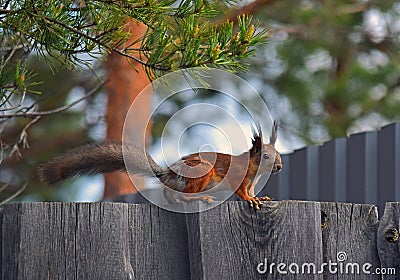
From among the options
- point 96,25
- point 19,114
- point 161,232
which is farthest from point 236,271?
point 19,114

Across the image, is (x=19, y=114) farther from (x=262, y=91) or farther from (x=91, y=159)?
(x=262, y=91)

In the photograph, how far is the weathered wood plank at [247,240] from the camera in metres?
1.87

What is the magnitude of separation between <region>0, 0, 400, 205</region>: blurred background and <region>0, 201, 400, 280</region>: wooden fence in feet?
13.9

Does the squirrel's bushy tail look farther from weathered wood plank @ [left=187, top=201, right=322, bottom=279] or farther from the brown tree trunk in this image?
the brown tree trunk

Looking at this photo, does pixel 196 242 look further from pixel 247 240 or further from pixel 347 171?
pixel 347 171

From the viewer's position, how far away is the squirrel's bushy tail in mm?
2152

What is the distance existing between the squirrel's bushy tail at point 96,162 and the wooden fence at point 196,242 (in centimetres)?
28

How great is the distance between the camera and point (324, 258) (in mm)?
1968

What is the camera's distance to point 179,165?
2.10 metres

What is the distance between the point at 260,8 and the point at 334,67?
1996 mm

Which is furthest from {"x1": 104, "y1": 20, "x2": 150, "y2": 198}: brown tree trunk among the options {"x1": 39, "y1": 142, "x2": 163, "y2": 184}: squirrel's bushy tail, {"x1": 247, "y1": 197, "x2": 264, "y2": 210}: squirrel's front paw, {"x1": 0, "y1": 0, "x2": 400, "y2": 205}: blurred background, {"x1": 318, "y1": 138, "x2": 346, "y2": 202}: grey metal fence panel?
{"x1": 247, "y1": 197, "x2": 264, "y2": 210}: squirrel's front paw

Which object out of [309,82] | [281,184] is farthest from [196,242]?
[309,82]

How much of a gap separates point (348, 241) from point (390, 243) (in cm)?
11

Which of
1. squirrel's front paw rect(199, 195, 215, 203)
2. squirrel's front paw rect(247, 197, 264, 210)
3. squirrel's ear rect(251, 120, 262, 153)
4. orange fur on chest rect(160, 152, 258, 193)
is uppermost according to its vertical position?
squirrel's ear rect(251, 120, 262, 153)
